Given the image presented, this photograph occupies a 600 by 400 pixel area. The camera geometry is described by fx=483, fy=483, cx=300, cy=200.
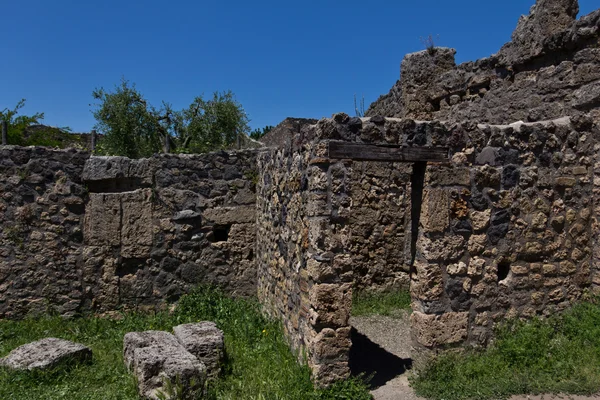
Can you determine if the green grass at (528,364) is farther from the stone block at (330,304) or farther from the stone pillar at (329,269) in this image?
the stone block at (330,304)

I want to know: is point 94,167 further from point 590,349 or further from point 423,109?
point 590,349

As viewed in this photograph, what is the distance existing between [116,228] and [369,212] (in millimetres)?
4096

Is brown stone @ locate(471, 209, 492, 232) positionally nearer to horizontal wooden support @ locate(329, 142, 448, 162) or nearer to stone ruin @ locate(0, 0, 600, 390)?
stone ruin @ locate(0, 0, 600, 390)

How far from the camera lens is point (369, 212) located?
835 centimetres

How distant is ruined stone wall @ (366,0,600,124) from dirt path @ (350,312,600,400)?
3.28 metres

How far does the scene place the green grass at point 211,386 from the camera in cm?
464

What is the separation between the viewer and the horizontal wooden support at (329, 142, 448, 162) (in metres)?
4.60

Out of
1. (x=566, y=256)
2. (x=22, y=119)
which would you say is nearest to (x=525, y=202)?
(x=566, y=256)

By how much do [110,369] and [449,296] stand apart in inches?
148

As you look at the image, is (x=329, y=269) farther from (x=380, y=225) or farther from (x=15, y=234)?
(x=15, y=234)

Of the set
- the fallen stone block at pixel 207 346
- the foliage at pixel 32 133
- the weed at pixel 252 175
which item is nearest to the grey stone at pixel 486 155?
the fallen stone block at pixel 207 346

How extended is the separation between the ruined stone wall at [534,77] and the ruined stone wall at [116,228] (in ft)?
11.5

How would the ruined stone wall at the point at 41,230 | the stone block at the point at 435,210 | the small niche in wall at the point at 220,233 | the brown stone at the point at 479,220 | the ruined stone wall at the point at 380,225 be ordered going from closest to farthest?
the stone block at the point at 435,210, the brown stone at the point at 479,220, the ruined stone wall at the point at 41,230, the small niche in wall at the point at 220,233, the ruined stone wall at the point at 380,225

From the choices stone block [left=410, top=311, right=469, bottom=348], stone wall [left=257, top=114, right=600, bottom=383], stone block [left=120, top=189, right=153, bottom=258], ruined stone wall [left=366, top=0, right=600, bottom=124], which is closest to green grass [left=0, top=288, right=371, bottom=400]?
stone wall [left=257, top=114, right=600, bottom=383]
